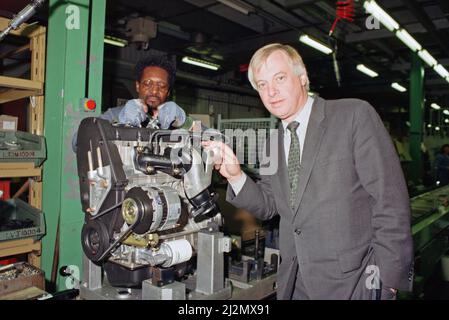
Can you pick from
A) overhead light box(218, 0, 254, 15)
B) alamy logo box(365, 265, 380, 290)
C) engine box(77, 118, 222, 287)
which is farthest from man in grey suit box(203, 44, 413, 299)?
overhead light box(218, 0, 254, 15)

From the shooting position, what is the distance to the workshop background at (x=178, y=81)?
71.9 inches

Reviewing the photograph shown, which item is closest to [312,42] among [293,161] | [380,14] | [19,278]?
[380,14]

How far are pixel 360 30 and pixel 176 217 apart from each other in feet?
19.2

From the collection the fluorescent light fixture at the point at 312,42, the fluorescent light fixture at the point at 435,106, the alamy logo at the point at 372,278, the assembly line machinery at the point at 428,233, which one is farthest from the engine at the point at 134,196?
the fluorescent light fixture at the point at 435,106

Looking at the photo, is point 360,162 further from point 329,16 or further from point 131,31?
point 329,16

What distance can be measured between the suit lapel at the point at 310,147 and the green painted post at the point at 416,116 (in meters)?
6.15

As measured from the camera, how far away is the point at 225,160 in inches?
53.2

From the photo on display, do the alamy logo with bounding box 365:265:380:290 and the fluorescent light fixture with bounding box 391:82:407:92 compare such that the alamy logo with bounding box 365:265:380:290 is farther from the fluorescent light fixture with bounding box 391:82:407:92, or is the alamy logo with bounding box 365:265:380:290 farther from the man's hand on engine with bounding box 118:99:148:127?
the fluorescent light fixture with bounding box 391:82:407:92

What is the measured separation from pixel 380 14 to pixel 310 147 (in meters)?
3.24

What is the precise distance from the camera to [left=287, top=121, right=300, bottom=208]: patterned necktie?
4.13 ft

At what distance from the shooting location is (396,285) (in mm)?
1104

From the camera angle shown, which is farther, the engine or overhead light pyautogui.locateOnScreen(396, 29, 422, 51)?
overhead light pyautogui.locateOnScreen(396, 29, 422, 51)

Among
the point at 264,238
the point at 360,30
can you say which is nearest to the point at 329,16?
the point at 360,30

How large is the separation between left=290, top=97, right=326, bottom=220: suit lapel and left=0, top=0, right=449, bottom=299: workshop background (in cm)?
40
